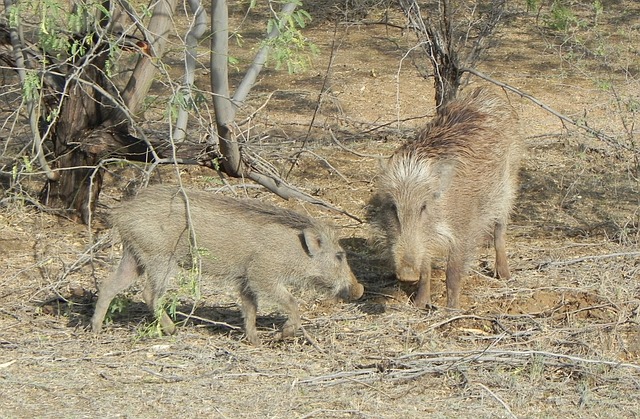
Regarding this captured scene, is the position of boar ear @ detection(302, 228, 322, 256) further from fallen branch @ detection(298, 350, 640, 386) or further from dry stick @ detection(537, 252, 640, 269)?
dry stick @ detection(537, 252, 640, 269)

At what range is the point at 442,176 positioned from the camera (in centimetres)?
668

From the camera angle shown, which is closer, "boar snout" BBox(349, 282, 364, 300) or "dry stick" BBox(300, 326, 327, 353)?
"dry stick" BBox(300, 326, 327, 353)

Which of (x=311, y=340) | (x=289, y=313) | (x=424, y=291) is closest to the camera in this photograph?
(x=311, y=340)

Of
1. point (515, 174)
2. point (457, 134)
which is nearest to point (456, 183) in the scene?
point (457, 134)

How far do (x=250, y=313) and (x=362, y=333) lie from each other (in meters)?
0.69

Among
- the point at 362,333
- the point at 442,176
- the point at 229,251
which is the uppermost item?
the point at 442,176

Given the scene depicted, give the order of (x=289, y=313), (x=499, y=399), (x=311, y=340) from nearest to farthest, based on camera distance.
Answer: (x=499, y=399) → (x=311, y=340) → (x=289, y=313)

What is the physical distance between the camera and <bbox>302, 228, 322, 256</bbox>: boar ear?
6.22 meters

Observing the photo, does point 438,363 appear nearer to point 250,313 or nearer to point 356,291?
point 356,291

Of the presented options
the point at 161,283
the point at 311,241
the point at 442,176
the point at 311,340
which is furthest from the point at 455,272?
the point at 161,283

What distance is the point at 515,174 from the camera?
771 cm

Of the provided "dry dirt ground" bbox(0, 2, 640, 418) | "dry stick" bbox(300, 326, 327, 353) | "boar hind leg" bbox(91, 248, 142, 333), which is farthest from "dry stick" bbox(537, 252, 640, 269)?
"boar hind leg" bbox(91, 248, 142, 333)

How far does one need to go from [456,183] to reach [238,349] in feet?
6.08

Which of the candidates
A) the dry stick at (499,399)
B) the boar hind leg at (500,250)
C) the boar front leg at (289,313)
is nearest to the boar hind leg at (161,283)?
the boar front leg at (289,313)
